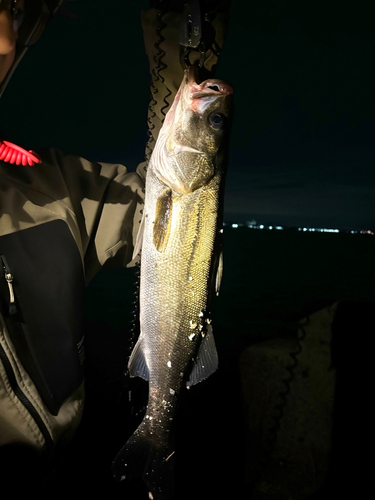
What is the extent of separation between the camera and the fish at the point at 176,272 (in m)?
1.97

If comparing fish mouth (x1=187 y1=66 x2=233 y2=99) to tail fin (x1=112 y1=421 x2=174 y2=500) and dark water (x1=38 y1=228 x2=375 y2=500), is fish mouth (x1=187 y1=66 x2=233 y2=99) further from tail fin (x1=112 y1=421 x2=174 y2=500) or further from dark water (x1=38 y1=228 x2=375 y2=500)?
tail fin (x1=112 y1=421 x2=174 y2=500)

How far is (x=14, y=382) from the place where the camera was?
1.94 metres

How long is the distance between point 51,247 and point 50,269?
153 mm

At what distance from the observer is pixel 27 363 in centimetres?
206

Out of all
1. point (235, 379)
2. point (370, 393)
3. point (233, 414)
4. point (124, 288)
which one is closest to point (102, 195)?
point (370, 393)

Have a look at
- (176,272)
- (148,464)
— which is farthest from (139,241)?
(148,464)

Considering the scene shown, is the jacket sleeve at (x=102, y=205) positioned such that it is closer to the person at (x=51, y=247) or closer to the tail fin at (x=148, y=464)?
the person at (x=51, y=247)

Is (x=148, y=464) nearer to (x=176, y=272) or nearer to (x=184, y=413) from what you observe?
(x=176, y=272)

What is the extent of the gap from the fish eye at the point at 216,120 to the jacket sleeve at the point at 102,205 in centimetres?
69

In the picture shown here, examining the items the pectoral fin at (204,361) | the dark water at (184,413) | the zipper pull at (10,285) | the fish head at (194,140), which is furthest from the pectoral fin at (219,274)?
the zipper pull at (10,285)

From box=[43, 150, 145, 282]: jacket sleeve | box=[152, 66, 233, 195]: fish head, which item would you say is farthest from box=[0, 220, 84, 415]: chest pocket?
box=[152, 66, 233, 195]: fish head

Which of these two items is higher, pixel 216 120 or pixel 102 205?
pixel 216 120

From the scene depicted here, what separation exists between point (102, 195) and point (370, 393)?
4720 mm

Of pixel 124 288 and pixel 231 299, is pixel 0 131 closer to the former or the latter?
pixel 231 299
